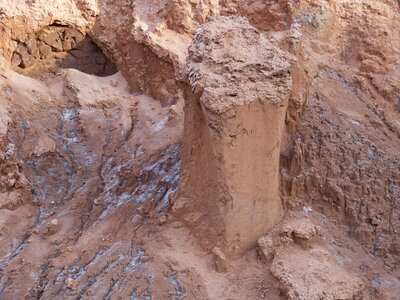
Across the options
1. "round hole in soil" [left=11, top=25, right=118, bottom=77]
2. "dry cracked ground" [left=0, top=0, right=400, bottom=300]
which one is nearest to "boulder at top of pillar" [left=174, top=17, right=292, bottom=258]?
"dry cracked ground" [left=0, top=0, right=400, bottom=300]

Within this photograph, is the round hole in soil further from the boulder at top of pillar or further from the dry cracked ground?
the boulder at top of pillar

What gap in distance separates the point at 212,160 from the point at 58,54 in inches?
137

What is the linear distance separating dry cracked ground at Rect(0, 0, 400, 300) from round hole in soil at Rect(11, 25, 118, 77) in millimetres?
39

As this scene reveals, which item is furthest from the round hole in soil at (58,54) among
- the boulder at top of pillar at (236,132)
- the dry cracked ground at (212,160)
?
the boulder at top of pillar at (236,132)

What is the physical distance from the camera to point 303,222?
16.3ft

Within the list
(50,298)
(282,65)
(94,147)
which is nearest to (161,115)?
(94,147)

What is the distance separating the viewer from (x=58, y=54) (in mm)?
7492

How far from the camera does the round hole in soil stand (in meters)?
7.31

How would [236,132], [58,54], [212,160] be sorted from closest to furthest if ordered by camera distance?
[236,132], [212,160], [58,54]

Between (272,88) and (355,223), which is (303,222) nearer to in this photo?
(355,223)

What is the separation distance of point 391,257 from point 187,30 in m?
3.81

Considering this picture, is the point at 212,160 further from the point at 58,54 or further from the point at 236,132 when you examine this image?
the point at 58,54

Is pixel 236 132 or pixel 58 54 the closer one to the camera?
pixel 236 132

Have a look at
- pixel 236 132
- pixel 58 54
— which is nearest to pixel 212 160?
pixel 236 132
